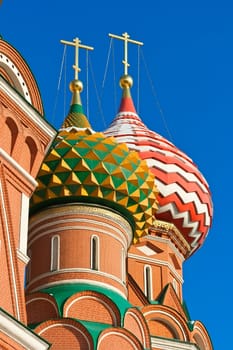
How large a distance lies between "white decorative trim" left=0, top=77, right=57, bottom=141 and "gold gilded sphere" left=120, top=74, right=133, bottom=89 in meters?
9.47

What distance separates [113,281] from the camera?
1599 centimetres

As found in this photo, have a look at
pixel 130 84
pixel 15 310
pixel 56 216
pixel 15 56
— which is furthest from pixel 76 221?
pixel 130 84

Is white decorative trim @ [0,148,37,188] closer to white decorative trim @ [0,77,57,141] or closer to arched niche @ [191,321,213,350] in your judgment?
white decorative trim @ [0,77,57,141]

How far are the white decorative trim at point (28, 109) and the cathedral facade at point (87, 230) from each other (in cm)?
1

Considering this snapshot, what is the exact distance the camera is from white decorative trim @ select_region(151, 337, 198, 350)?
17.7m

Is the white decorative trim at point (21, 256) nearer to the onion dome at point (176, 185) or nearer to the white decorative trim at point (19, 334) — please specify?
the white decorative trim at point (19, 334)

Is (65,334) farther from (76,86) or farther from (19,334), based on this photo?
(76,86)

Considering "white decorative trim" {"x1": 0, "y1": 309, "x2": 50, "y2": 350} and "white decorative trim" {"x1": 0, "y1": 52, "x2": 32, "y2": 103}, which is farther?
"white decorative trim" {"x1": 0, "y1": 52, "x2": 32, "y2": 103}

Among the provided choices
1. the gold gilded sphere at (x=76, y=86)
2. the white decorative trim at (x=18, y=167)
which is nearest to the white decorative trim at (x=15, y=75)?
the white decorative trim at (x=18, y=167)

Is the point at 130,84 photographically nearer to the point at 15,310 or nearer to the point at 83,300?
the point at 83,300

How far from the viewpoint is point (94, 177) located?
16.2 m

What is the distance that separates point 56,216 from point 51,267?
0.80m

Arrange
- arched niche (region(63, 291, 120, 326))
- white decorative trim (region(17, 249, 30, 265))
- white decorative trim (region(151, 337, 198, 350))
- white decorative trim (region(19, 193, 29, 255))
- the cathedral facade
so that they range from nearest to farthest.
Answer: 1. white decorative trim (region(17, 249, 30, 265))
2. white decorative trim (region(19, 193, 29, 255))
3. the cathedral facade
4. arched niche (region(63, 291, 120, 326))
5. white decorative trim (region(151, 337, 198, 350))

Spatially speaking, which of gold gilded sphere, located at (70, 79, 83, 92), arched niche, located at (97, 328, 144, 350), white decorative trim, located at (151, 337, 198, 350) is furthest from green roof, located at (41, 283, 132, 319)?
gold gilded sphere, located at (70, 79, 83, 92)
